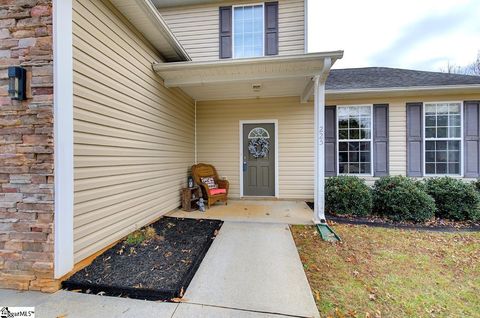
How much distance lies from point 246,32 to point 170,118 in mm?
3416

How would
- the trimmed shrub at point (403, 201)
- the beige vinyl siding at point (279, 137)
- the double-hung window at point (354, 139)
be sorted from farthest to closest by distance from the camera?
the beige vinyl siding at point (279, 137)
the double-hung window at point (354, 139)
the trimmed shrub at point (403, 201)

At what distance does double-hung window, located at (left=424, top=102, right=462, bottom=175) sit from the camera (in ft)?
18.2

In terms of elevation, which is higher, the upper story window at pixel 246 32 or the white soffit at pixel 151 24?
the upper story window at pixel 246 32

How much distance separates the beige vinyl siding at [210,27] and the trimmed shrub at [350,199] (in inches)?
147

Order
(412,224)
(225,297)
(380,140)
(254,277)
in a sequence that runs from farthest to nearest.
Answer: (380,140) < (412,224) < (254,277) < (225,297)

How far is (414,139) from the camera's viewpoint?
5672 millimetres

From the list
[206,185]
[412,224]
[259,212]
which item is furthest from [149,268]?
[412,224]

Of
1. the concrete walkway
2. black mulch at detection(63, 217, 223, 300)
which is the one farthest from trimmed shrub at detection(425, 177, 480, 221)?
black mulch at detection(63, 217, 223, 300)

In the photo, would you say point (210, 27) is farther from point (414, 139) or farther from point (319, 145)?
point (414, 139)

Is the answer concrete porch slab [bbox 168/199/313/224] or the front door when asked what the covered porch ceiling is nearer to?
the front door

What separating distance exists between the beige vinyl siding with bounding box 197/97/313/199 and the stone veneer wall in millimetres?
4331

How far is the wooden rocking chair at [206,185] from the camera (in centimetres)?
529

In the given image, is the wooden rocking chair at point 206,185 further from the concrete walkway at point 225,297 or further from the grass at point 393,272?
the concrete walkway at point 225,297

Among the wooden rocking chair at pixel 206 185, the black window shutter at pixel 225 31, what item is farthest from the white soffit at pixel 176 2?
the wooden rocking chair at pixel 206 185
